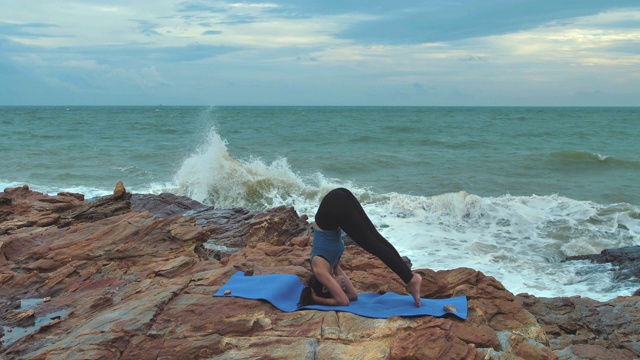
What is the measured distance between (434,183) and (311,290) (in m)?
16.2

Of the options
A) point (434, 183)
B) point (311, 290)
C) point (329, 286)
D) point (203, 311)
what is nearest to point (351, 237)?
point (329, 286)

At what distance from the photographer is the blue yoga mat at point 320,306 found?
545 centimetres

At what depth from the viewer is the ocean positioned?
→ 12127 mm

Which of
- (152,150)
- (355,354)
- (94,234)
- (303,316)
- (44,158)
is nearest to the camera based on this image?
(355,354)

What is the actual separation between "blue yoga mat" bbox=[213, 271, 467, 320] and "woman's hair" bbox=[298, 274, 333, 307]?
0.07 metres

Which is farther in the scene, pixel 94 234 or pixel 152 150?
pixel 152 150

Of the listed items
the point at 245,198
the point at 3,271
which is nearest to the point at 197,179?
the point at 245,198

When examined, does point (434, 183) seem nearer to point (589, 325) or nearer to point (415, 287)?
point (589, 325)

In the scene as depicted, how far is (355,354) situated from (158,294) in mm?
2178

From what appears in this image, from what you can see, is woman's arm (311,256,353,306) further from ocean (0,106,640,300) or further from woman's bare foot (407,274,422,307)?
ocean (0,106,640,300)

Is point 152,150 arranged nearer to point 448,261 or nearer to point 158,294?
point 448,261

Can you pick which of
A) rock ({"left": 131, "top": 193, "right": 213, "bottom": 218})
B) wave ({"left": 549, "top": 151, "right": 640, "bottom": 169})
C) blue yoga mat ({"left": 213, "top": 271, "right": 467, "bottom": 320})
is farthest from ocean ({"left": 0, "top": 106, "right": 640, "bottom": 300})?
blue yoga mat ({"left": 213, "top": 271, "right": 467, "bottom": 320})

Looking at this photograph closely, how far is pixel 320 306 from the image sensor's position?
18.4ft

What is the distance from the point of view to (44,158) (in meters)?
27.3
